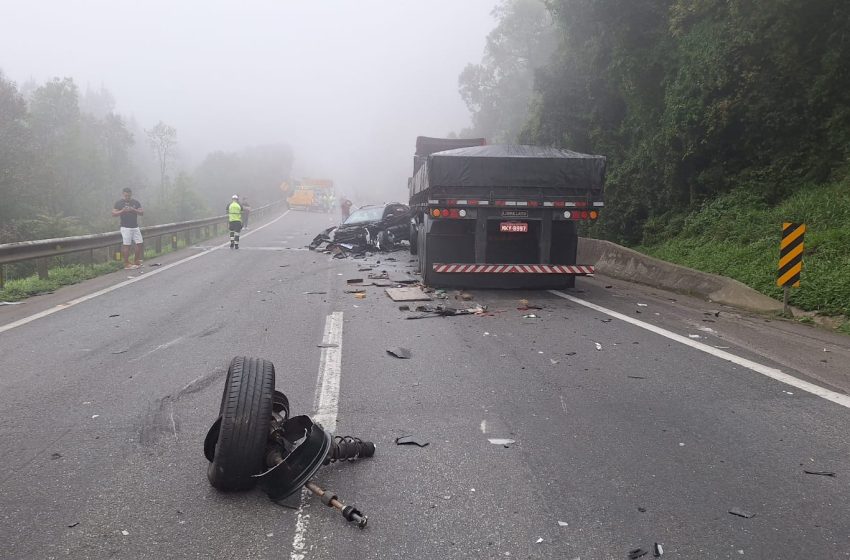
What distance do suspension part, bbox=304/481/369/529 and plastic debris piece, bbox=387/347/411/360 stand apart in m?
2.91

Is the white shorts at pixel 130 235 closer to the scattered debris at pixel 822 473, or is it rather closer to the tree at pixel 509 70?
the scattered debris at pixel 822 473

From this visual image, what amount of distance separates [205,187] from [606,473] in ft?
313

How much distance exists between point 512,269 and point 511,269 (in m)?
0.02

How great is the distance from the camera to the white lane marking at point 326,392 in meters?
2.88

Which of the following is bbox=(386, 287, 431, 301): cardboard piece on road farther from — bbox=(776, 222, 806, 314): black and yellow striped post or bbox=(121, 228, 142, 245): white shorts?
bbox=(121, 228, 142, 245): white shorts

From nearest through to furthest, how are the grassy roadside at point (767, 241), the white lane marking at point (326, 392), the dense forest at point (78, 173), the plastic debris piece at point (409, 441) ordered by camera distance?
the white lane marking at point (326, 392)
the plastic debris piece at point (409, 441)
the grassy roadside at point (767, 241)
the dense forest at point (78, 173)

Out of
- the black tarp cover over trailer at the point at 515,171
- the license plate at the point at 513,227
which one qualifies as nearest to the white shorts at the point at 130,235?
the black tarp cover over trailer at the point at 515,171

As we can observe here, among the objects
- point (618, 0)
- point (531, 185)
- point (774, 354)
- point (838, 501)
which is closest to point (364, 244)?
point (531, 185)

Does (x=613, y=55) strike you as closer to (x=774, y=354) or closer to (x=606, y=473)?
(x=774, y=354)

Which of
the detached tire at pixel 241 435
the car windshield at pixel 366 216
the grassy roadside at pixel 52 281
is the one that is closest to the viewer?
the detached tire at pixel 241 435

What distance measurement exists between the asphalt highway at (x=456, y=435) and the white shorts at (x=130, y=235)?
655cm

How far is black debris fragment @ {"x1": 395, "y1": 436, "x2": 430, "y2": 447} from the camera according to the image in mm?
3969

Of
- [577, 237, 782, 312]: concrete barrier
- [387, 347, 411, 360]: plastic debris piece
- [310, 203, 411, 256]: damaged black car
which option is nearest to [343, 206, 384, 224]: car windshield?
[310, 203, 411, 256]: damaged black car

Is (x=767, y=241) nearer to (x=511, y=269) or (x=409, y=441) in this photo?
(x=511, y=269)
